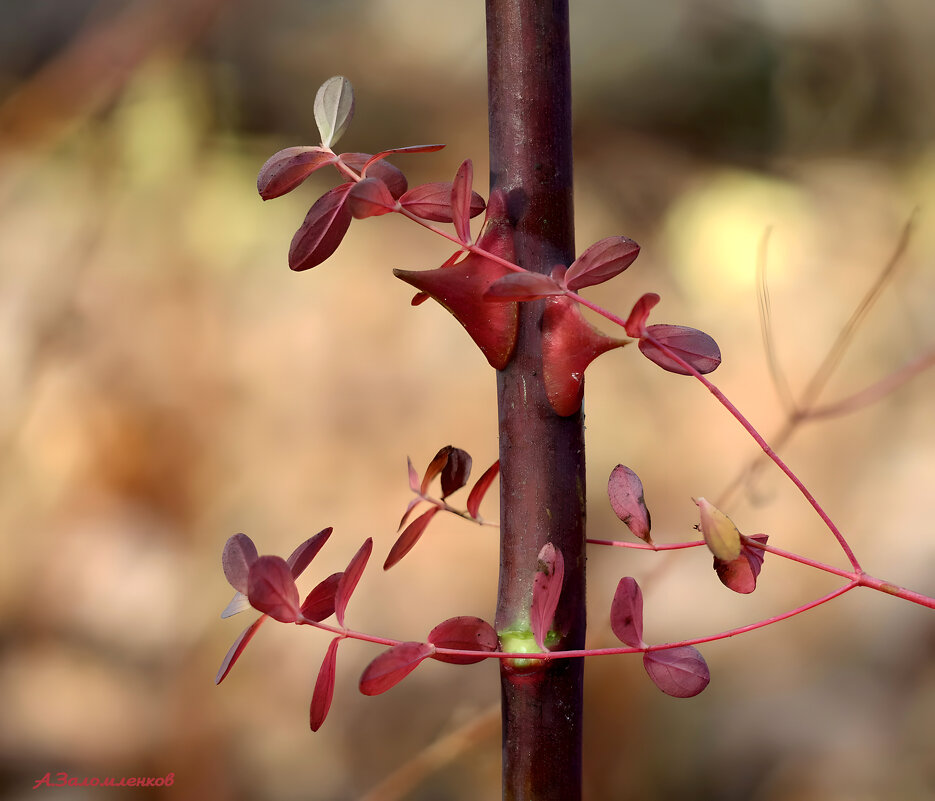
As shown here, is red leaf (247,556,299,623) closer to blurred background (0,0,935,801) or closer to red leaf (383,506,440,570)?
red leaf (383,506,440,570)

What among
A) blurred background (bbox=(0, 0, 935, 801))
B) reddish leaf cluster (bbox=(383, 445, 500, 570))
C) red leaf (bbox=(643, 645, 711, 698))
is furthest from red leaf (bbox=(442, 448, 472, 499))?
blurred background (bbox=(0, 0, 935, 801))

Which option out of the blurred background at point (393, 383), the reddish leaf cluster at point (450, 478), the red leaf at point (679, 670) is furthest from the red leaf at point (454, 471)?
the blurred background at point (393, 383)

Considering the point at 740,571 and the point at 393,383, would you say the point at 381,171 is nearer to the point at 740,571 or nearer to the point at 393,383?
the point at 740,571

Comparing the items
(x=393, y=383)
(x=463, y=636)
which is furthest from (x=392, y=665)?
(x=393, y=383)

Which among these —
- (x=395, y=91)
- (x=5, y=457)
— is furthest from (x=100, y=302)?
(x=395, y=91)

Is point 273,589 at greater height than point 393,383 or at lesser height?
lesser

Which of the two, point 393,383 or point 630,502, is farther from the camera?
point 393,383

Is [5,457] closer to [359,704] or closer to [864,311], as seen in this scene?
[359,704]
